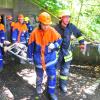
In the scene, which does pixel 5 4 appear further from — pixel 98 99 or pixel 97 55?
pixel 98 99

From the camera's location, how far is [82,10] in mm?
12289

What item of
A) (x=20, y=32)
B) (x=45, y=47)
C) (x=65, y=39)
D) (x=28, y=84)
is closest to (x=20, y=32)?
(x=20, y=32)

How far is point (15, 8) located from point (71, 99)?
6.68 m

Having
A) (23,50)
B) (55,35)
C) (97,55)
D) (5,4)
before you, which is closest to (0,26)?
(23,50)

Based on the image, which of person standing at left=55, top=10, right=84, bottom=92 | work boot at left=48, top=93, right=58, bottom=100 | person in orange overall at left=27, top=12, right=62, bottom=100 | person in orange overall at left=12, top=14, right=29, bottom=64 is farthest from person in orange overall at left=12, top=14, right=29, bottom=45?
work boot at left=48, top=93, right=58, bottom=100

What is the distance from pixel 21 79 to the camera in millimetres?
7863

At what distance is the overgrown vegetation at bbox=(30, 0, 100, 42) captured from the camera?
1139 centimetres

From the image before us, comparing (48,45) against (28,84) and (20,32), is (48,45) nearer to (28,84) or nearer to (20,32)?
(28,84)

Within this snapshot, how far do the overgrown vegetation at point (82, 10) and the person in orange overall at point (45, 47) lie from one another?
5.13 metres

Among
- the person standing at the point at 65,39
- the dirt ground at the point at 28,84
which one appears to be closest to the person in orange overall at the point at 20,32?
the dirt ground at the point at 28,84

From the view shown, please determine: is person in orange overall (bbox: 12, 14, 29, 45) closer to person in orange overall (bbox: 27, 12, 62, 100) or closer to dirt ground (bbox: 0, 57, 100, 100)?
dirt ground (bbox: 0, 57, 100, 100)

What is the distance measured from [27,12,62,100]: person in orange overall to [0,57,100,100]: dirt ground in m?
0.66

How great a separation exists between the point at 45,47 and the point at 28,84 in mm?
1745

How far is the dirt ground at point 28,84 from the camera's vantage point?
657cm
